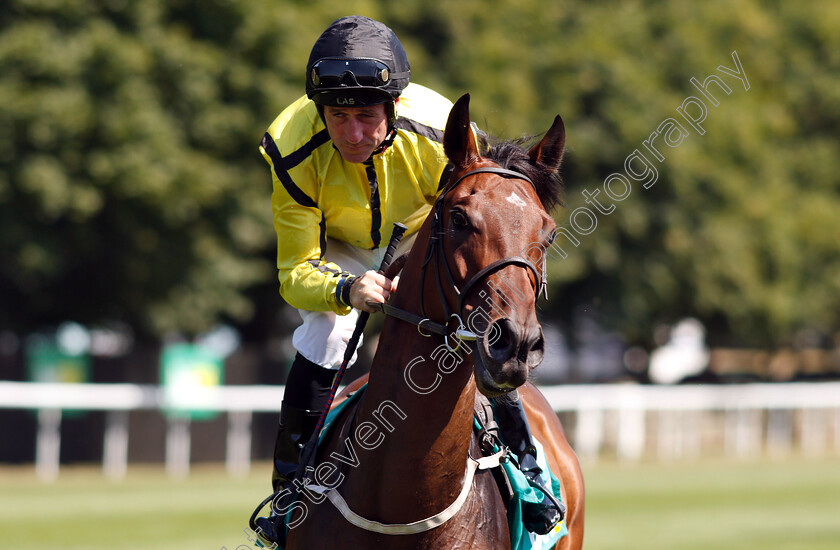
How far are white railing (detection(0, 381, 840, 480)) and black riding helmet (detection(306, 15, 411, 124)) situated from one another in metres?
12.4

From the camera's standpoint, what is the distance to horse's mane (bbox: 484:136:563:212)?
13.4 ft

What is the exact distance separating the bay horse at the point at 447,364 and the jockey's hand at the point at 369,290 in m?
0.06

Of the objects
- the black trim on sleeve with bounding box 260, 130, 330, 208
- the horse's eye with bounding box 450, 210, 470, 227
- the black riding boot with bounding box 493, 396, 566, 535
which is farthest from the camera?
the black riding boot with bounding box 493, 396, 566, 535

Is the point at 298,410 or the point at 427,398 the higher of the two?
the point at 298,410

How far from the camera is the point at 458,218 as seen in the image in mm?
3766

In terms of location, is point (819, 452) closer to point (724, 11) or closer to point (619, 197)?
point (619, 197)

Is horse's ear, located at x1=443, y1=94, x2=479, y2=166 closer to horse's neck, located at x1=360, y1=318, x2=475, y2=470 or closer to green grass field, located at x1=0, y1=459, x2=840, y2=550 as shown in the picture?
horse's neck, located at x1=360, y1=318, x2=475, y2=470

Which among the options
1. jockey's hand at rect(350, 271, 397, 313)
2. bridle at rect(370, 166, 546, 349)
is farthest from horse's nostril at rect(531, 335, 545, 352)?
jockey's hand at rect(350, 271, 397, 313)

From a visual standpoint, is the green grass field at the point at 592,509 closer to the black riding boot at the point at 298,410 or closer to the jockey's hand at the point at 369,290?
the black riding boot at the point at 298,410

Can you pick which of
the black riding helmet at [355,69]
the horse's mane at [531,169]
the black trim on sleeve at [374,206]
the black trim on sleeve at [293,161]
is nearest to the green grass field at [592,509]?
the black trim on sleeve at [374,206]

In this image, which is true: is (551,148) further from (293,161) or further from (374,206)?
(293,161)

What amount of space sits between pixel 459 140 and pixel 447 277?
570mm

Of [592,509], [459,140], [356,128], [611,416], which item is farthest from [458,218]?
[611,416]

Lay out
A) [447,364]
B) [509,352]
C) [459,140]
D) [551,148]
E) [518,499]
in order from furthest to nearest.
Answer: [518,499], [551,148], [459,140], [447,364], [509,352]
